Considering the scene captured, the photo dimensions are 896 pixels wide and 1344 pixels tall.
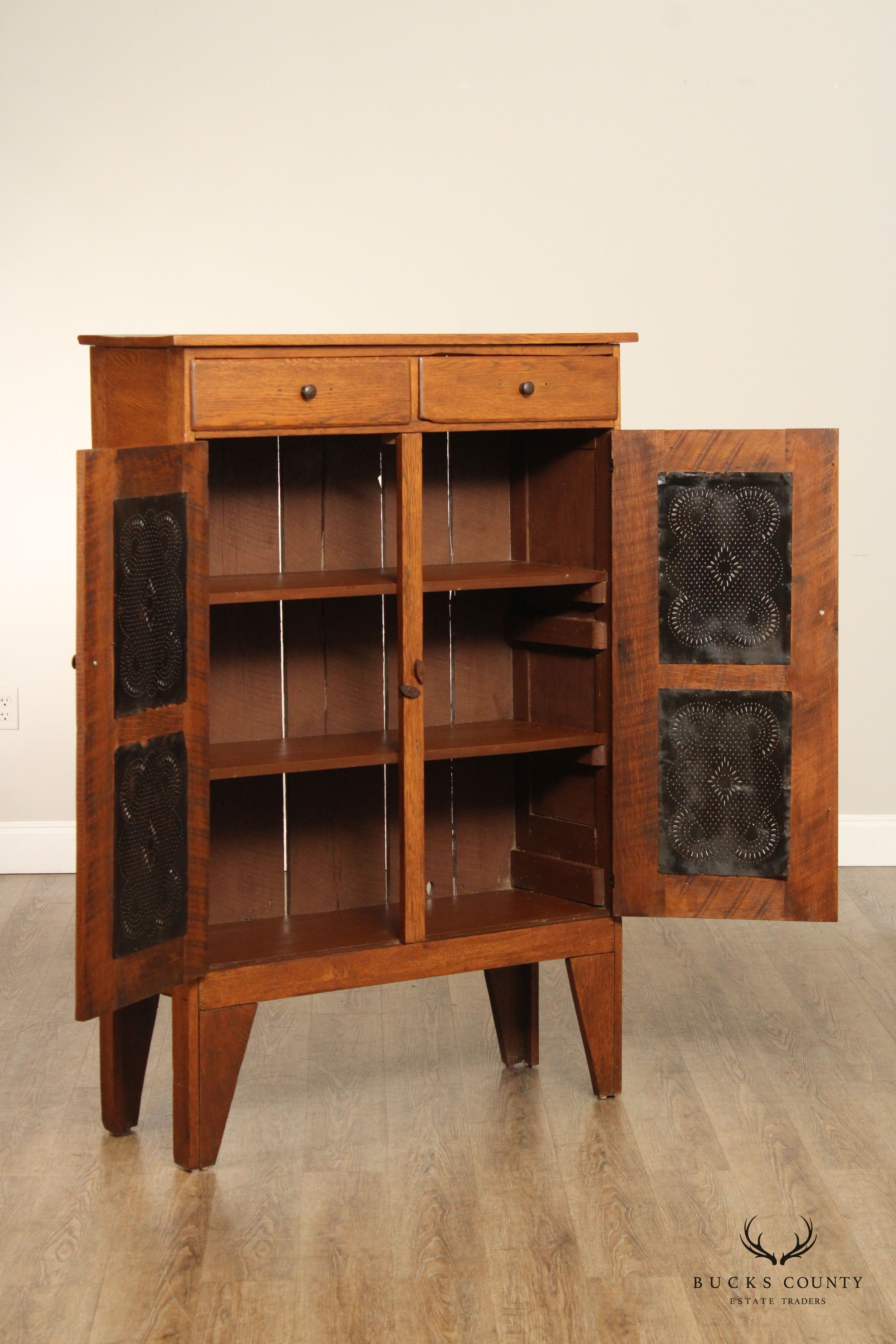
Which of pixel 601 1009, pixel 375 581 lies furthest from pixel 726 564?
pixel 601 1009

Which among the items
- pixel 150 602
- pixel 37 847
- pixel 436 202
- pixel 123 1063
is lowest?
pixel 123 1063

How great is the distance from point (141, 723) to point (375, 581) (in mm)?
531

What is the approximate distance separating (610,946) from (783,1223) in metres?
0.66

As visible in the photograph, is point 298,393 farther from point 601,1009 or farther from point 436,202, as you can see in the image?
point 436,202

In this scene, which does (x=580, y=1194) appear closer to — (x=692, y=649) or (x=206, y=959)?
(x=206, y=959)

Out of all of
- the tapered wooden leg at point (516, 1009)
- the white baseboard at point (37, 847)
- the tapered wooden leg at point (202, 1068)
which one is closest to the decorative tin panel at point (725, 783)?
the tapered wooden leg at point (516, 1009)

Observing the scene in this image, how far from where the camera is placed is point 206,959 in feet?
8.77

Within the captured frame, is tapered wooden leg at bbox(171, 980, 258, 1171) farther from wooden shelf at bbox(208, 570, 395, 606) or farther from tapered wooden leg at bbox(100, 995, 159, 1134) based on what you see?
wooden shelf at bbox(208, 570, 395, 606)

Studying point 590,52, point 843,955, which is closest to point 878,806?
point 843,955

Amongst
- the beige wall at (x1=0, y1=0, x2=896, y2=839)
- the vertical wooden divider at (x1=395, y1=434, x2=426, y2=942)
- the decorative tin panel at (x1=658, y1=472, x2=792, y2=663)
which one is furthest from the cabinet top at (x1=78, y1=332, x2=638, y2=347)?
the beige wall at (x1=0, y1=0, x2=896, y2=839)

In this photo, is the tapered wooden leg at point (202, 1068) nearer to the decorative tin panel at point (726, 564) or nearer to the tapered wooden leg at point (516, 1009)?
the tapered wooden leg at point (516, 1009)

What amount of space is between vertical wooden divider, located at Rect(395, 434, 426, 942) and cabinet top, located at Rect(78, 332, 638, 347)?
0.17 m

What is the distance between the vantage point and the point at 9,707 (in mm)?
4637

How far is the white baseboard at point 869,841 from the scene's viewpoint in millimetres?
4836
